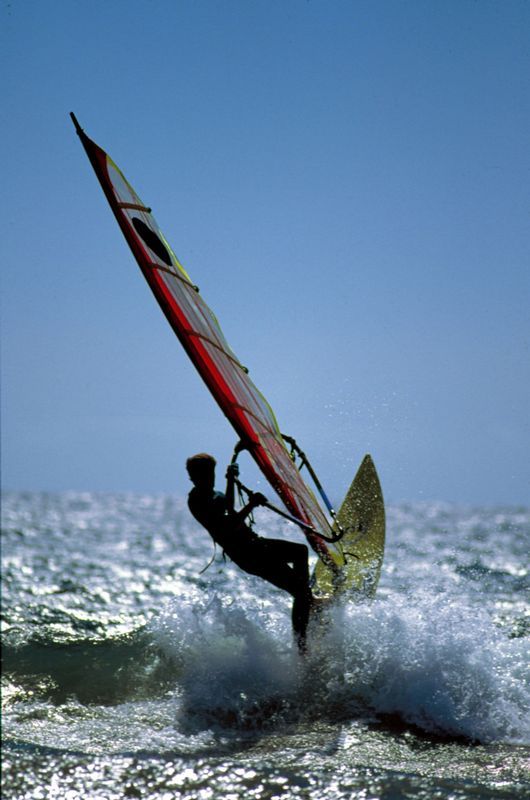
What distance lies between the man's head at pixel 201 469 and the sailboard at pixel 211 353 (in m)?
0.29

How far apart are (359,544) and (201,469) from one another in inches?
102

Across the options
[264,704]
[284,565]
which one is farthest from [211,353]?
[264,704]

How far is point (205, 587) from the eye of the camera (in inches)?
534

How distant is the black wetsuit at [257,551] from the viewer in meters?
5.78

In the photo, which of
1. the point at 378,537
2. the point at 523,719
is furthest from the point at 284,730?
the point at 378,537

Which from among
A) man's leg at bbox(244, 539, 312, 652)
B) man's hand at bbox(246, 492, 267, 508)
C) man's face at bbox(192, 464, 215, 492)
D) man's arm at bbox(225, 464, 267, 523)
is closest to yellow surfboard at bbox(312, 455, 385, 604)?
man's leg at bbox(244, 539, 312, 652)

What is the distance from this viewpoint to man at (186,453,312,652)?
18.8ft

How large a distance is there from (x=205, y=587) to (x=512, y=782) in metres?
9.68

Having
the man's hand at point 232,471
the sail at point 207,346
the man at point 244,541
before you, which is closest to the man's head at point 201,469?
the man at point 244,541

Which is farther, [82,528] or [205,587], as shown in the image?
[82,528]

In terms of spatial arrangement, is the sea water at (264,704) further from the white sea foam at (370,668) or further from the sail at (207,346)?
the sail at (207,346)

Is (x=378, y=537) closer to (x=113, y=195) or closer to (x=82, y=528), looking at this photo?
(x=113, y=195)

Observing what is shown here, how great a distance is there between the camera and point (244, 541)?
591 cm

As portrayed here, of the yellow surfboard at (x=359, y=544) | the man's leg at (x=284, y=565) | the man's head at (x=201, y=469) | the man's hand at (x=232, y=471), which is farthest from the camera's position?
the yellow surfboard at (x=359, y=544)
